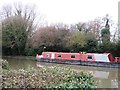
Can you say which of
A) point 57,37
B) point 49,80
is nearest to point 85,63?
point 57,37

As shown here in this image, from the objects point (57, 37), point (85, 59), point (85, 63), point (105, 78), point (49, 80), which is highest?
point (57, 37)

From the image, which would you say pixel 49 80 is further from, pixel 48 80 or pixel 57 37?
pixel 57 37

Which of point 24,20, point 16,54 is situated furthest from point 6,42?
point 24,20

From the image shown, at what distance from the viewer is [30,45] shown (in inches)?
568

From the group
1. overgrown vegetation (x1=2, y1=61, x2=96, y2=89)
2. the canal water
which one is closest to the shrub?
overgrown vegetation (x1=2, y1=61, x2=96, y2=89)

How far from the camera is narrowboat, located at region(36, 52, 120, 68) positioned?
34.3ft

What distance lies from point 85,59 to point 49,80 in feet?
29.1

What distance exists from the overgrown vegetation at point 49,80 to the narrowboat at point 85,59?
7.88 metres

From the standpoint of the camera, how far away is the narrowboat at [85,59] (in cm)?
1046

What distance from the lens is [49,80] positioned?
96.7 inches

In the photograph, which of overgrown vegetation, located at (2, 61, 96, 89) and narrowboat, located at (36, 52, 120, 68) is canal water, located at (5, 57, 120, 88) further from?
overgrown vegetation, located at (2, 61, 96, 89)

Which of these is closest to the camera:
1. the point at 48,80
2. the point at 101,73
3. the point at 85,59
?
the point at 48,80

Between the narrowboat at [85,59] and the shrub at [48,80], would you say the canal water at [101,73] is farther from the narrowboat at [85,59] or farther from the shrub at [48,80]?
the shrub at [48,80]

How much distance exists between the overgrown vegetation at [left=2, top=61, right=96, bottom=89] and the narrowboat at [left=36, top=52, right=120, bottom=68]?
7875mm
